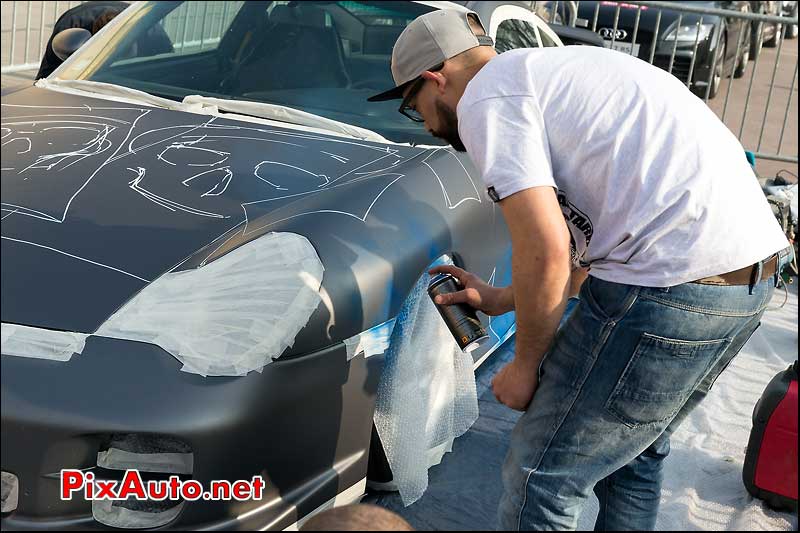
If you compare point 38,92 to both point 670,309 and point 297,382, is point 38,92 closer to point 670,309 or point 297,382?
point 297,382

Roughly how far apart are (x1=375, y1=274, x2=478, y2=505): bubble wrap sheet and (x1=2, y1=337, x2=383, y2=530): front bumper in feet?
0.96

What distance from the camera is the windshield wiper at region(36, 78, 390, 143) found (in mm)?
3514

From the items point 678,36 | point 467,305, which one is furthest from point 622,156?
point 678,36

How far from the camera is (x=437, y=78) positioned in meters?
2.17

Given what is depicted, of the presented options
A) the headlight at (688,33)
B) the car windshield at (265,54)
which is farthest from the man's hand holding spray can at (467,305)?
the headlight at (688,33)

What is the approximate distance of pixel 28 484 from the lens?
84.5 inches

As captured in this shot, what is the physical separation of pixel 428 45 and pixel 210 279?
0.78m

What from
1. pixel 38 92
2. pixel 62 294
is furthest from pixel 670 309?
pixel 38 92

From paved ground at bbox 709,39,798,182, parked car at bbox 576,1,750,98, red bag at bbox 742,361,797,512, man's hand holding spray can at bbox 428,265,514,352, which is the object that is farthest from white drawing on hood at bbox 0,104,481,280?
parked car at bbox 576,1,750,98

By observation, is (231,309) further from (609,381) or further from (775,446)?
(775,446)

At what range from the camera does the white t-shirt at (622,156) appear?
6.40 ft

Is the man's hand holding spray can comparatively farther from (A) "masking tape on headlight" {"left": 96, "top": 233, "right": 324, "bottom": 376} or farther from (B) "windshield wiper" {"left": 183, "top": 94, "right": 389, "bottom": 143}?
(B) "windshield wiper" {"left": 183, "top": 94, "right": 389, "bottom": 143}

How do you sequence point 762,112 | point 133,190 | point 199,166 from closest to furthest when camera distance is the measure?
point 133,190, point 199,166, point 762,112

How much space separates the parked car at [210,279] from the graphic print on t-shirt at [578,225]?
58 centimetres
